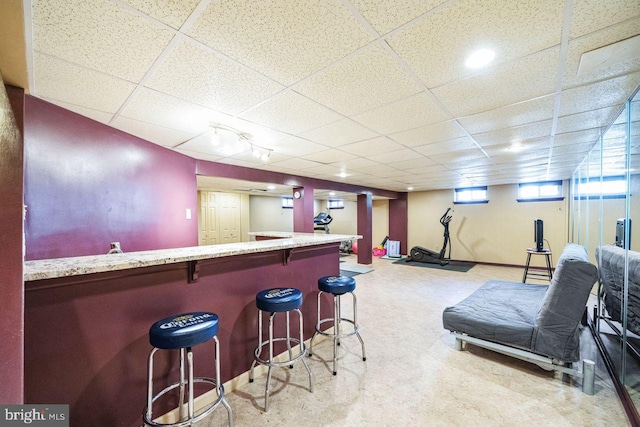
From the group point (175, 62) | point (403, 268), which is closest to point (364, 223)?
point (403, 268)

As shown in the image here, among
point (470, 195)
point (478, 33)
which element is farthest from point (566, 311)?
point (470, 195)

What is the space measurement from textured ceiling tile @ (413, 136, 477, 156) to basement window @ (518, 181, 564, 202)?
484cm

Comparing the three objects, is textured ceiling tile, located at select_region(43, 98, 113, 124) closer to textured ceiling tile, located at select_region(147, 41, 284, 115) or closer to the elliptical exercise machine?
textured ceiling tile, located at select_region(147, 41, 284, 115)

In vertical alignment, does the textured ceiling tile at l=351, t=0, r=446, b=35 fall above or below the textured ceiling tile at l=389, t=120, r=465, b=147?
above

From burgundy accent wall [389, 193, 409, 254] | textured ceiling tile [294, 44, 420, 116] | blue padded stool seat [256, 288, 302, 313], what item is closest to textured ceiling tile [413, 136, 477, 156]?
textured ceiling tile [294, 44, 420, 116]

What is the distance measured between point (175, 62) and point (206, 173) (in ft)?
8.58

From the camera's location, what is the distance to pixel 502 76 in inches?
60.8

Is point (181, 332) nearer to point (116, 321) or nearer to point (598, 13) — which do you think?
point (116, 321)

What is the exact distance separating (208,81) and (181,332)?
4.86ft

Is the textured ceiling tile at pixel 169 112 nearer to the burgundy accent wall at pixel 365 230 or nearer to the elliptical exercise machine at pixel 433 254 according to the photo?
the burgundy accent wall at pixel 365 230

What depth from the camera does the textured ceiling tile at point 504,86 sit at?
1.42 m

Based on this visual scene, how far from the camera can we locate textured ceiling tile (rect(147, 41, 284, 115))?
1.35 meters

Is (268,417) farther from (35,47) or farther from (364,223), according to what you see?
(364,223)

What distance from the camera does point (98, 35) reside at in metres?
1.15
